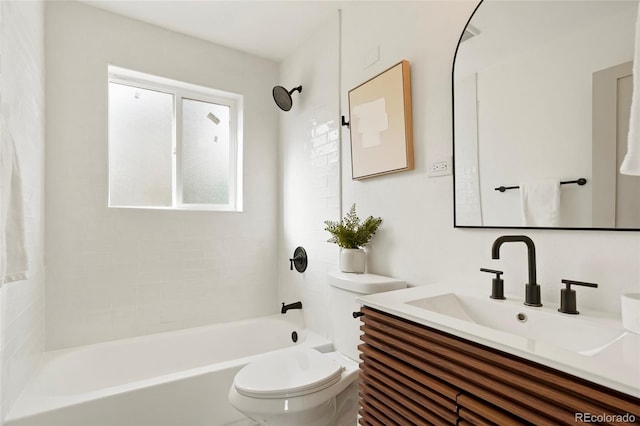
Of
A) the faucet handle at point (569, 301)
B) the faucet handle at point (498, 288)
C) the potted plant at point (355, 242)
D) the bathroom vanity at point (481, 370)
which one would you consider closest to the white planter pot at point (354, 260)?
the potted plant at point (355, 242)

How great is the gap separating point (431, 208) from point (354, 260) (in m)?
0.49

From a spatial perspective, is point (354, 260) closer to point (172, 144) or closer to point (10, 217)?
point (10, 217)

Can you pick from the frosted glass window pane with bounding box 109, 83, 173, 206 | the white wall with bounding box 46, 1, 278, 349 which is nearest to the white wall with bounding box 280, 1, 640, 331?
the white wall with bounding box 46, 1, 278, 349

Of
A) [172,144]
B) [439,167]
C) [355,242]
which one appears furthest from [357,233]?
[172,144]

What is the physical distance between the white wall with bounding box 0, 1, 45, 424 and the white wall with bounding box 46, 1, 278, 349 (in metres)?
0.12

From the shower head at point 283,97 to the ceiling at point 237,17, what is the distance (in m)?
0.38

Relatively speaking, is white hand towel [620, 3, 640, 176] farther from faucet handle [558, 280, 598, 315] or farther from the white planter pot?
the white planter pot

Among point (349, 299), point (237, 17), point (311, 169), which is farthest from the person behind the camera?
point (311, 169)

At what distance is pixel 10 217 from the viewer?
1042 millimetres

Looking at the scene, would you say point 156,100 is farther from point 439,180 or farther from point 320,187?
point 439,180

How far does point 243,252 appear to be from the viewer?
8.70 feet

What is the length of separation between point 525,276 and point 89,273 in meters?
2.38

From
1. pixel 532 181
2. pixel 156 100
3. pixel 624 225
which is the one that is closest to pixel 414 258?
pixel 532 181

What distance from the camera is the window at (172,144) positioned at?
2.35 meters
